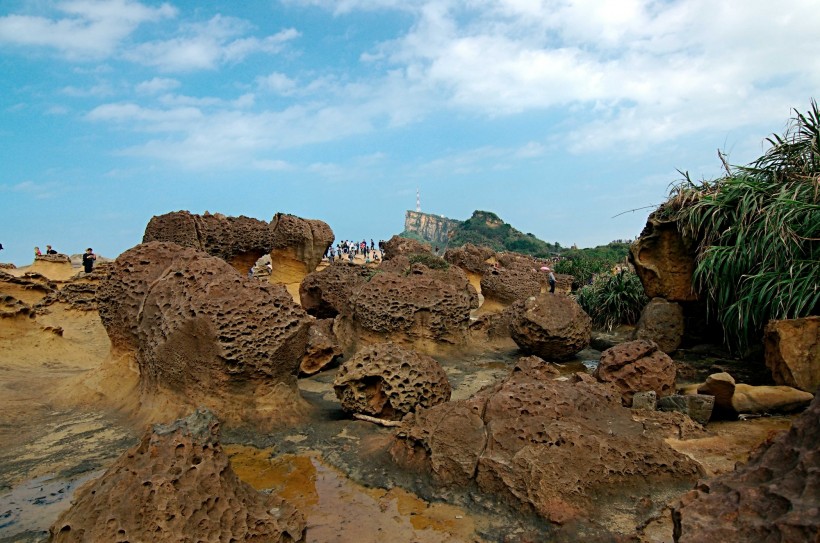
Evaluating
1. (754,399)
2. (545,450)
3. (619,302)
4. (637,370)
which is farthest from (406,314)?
(545,450)

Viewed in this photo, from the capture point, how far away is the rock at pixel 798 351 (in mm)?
5262

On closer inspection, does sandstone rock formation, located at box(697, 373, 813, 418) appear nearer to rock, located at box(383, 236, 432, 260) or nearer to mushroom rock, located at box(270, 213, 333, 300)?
mushroom rock, located at box(270, 213, 333, 300)

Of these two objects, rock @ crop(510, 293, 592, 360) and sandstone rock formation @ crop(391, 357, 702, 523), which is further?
rock @ crop(510, 293, 592, 360)

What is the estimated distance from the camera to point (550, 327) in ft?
26.5

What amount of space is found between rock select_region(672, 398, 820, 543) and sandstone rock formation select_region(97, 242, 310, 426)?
3.99m

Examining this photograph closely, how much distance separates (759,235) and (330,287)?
666cm

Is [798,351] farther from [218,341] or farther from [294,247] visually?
[294,247]

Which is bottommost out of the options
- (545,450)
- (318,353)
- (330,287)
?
(545,450)

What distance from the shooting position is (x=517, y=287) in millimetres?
13211

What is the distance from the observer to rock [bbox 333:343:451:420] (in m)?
5.18

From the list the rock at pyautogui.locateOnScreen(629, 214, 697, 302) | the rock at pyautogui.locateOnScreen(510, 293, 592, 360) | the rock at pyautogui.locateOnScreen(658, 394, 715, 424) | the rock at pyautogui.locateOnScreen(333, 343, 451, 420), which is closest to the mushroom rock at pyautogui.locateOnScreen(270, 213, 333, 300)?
the rock at pyautogui.locateOnScreen(510, 293, 592, 360)

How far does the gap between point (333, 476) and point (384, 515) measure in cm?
72

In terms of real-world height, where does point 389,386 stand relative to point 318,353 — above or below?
below

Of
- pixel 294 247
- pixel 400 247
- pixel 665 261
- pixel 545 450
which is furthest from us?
pixel 400 247
